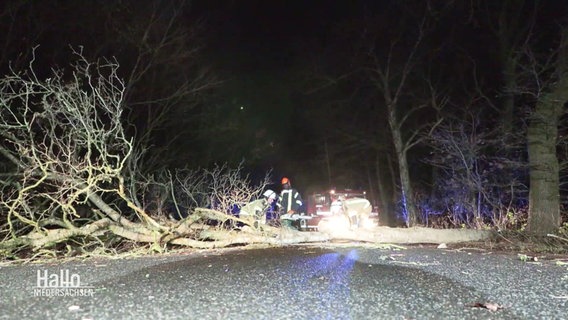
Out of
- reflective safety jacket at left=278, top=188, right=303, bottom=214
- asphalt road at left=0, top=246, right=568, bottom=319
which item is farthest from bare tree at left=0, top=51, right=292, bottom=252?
asphalt road at left=0, top=246, right=568, bottom=319

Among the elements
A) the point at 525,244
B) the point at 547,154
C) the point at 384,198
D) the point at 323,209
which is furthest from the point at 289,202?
the point at 384,198

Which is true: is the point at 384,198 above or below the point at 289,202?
below

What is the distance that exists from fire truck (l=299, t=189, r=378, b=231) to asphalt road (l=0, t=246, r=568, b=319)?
510 cm

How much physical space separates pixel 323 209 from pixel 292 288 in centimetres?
935

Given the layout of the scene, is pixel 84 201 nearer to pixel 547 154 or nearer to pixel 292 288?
pixel 292 288

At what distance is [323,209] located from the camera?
47.4ft

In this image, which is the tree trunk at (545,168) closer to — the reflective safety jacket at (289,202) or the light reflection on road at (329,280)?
the light reflection on road at (329,280)

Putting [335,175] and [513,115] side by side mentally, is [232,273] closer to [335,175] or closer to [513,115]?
[513,115]

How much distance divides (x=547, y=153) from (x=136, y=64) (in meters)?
12.7

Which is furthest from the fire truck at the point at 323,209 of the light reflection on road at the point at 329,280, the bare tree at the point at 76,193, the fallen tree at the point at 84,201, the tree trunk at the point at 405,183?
the light reflection on road at the point at 329,280

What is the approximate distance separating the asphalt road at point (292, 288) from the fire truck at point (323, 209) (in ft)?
16.7

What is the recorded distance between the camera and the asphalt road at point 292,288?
4.20 metres

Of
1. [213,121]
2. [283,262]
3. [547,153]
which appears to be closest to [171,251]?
[283,262]

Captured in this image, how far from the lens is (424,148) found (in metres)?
25.5
